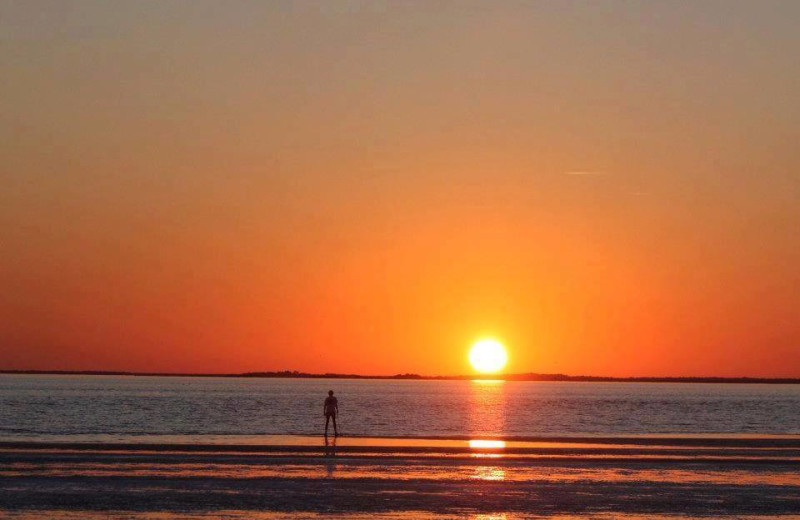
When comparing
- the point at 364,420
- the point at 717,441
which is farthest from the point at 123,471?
the point at 364,420

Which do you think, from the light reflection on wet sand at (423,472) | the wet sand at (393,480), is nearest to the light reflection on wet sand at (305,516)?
the wet sand at (393,480)

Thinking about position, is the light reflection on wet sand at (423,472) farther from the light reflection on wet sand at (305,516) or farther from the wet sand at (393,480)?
the light reflection on wet sand at (305,516)

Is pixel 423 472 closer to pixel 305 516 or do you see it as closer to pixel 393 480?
pixel 393 480

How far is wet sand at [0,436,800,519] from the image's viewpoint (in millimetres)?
25547

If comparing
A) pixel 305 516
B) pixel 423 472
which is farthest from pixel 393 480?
pixel 305 516

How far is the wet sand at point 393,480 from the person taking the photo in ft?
83.8

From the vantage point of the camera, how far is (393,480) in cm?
3145

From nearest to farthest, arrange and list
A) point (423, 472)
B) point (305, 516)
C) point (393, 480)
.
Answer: point (305, 516)
point (393, 480)
point (423, 472)

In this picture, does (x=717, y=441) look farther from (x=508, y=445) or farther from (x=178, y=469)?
(x=178, y=469)

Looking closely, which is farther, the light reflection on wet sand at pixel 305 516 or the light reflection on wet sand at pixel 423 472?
the light reflection on wet sand at pixel 423 472

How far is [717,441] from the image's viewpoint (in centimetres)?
5128

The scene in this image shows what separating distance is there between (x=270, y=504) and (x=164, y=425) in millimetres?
57502

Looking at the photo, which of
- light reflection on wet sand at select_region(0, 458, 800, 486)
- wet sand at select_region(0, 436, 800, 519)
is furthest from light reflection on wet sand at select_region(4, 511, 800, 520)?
light reflection on wet sand at select_region(0, 458, 800, 486)

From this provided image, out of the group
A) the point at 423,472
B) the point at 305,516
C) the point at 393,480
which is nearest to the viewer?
the point at 305,516
